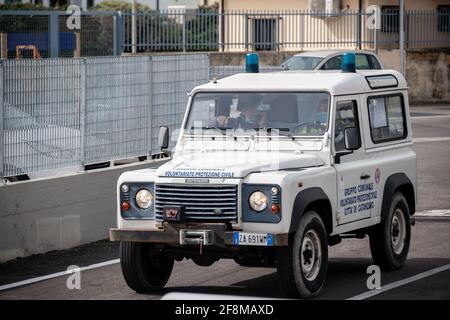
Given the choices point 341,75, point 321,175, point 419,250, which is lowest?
point 419,250

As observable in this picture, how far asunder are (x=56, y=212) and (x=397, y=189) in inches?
166

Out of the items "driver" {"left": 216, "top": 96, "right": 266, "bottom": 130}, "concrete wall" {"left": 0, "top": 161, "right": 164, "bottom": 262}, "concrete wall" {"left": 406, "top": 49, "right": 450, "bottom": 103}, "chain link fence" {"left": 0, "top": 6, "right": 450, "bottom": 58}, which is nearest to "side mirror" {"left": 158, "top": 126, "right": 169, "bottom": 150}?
"driver" {"left": 216, "top": 96, "right": 266, "bottom": 130}

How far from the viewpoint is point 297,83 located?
12.7 meters

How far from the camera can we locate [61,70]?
49.7 ft

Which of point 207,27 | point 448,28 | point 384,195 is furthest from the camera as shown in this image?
point 448,28

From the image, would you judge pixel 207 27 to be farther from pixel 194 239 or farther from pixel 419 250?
pixel 194 239

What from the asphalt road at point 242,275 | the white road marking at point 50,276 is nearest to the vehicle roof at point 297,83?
the asphalt road at point 242,275

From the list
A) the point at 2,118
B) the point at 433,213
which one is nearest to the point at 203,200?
the point at 2,118

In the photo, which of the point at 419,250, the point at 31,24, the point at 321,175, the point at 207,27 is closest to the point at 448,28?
the point at 207,27

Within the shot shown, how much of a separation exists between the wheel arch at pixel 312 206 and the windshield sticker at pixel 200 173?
67cm

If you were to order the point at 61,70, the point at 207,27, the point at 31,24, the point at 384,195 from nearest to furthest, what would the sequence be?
the point at 384,195, the point at 61,70, the point at 31,24, the point at 207,27

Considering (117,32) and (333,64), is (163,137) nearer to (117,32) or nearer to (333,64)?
(333,64)

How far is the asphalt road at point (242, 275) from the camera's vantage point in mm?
11938

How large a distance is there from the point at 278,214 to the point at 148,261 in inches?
64.7
